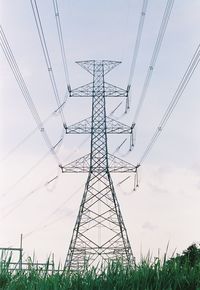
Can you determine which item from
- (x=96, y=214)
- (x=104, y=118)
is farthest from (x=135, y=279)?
(x=104, y=118)

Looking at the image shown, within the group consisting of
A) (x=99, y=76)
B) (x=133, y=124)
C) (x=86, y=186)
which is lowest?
(x=86, y=186)

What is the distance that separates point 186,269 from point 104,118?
3460 centimetres

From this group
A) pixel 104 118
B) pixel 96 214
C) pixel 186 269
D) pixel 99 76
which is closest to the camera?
pixel 186 269

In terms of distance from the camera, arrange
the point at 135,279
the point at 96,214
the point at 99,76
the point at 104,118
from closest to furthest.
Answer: the point at 135,279
the point at 96,214
the point at 104,118
the point at 99,76

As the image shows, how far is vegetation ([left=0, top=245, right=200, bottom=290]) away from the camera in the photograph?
10.1 m

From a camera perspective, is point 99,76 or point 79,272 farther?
point 99,76

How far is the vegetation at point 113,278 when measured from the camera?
1007 cm

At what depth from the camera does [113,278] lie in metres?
10.3

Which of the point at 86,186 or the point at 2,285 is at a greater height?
the point at 86,186

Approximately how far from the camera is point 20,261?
442 inches

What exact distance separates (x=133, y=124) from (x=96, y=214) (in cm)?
702

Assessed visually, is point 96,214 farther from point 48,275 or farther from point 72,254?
point 48,275

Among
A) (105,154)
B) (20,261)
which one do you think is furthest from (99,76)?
(20,261)

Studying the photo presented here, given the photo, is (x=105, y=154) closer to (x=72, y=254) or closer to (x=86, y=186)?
(x=86, y=186)
